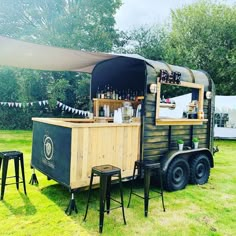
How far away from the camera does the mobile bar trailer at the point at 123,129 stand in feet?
10.7

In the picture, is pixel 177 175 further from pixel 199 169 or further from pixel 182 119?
pixel 182 119

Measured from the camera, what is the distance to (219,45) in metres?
13.3

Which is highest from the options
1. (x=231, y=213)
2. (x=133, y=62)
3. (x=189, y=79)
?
(x=133, y=62)

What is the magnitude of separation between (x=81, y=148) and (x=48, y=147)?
0.78 m

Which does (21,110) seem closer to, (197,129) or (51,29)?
→ (51,29)

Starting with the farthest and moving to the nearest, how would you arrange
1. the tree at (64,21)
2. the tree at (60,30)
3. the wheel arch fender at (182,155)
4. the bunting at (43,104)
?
the tree at (64,21) → the bunting at (43,104) → the tree at (60,30) → the wheel arch fender at (182,155)

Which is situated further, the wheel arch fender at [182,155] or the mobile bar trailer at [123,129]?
the wheel arch fender at [182,155]

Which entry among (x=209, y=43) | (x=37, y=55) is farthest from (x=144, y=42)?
(x=37, y=55)

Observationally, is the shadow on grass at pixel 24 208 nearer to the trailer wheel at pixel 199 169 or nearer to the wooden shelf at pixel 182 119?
the wooden shelf at pixel 182 119

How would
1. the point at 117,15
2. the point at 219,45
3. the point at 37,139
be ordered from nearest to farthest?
the point at 37,139 < the point at 219,45 < the point at 117,15

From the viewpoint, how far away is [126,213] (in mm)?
3287

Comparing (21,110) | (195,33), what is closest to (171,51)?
(195,33)

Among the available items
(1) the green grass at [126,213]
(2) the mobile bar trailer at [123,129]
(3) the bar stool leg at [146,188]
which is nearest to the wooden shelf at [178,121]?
(2) the mobile bar trailer at [123,129]

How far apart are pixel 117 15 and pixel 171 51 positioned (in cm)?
430
